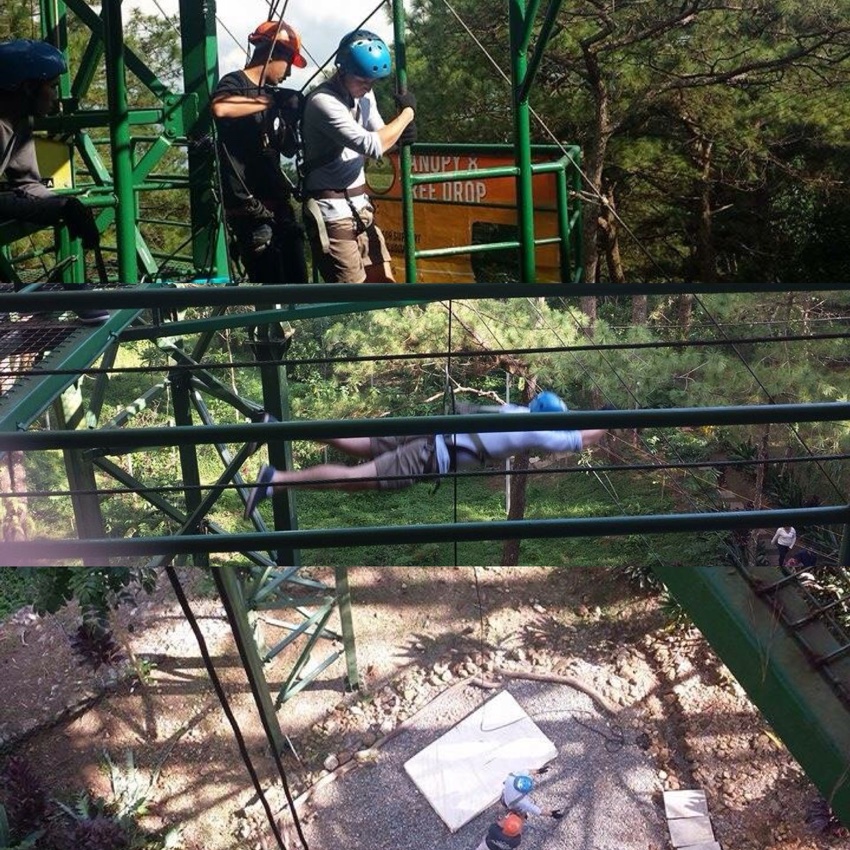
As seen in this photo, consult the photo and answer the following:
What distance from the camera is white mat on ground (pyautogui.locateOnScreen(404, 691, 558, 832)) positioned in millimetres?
2580

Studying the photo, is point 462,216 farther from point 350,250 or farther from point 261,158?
point 261,158

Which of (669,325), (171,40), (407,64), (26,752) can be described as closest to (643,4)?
(407,64)

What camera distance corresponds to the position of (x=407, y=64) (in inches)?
74.6

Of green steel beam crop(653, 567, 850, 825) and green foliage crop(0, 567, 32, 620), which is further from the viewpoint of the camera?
green foliage crop(0, 567, 32, 620)

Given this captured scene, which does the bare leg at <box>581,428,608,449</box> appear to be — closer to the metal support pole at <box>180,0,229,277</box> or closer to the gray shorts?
the gray shorts

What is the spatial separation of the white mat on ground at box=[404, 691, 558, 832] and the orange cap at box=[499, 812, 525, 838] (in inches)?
2.4

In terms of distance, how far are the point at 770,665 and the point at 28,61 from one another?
83.5 inches

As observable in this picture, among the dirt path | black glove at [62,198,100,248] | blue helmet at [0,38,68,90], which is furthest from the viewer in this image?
the dirt path

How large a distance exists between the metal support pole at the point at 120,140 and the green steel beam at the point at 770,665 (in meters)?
1.44

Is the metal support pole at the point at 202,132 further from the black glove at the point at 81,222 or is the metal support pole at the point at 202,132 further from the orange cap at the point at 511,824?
the orange cap at the point at 511,824

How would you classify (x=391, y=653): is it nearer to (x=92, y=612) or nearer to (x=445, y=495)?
(x=445, y=495)

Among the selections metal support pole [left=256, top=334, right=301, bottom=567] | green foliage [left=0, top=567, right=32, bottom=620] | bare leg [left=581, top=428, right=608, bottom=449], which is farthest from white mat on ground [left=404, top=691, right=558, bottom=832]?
green foliage [left=0, top=567, right=32, bottom=620]

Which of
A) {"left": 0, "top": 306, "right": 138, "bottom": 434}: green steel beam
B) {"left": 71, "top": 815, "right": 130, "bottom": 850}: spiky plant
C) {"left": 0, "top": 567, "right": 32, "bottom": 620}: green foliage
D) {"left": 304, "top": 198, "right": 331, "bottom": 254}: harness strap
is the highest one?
{"left": 304, "top": 198, "right": 331, "bottom": 254}: harness strap

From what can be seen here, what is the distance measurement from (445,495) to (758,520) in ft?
5.92
